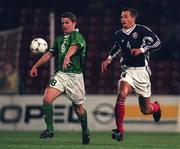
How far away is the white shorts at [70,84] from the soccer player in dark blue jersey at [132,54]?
0.53 meters

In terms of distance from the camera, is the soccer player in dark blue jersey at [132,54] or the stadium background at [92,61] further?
the stadium background at [92,61]

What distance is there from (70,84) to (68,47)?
0.55m

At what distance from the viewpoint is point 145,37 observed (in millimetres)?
11984

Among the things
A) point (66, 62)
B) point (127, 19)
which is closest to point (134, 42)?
point (127, 19)

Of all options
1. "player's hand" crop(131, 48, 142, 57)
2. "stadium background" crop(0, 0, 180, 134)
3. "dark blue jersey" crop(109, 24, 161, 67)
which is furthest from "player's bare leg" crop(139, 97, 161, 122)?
"stadium background" crop(0, 0, 180, 134)

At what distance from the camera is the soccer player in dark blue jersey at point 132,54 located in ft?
38.8

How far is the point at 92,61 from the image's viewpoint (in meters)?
20.0

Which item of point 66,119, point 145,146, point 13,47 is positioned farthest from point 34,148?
point 13,47

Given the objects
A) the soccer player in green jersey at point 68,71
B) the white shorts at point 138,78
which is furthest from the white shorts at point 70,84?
the white shorts at point 138,78

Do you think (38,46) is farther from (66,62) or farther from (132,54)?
(132,54)

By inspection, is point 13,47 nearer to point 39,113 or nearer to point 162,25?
point 39,113

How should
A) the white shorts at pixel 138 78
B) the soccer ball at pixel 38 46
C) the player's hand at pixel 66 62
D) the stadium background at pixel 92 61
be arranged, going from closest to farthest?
the player's hand at pixel 66 62
the white shorts at pixel 138 78
the soccer ball at pixel 38 46
the stadium background at pixel 92 61

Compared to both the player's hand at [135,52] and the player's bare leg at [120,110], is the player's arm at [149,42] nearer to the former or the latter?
the player's hand at [135,52]

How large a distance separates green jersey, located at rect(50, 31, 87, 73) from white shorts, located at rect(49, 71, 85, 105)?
0.08 m
